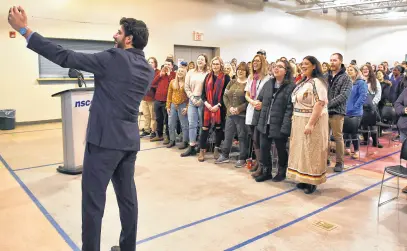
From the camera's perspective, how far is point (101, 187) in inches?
84.2

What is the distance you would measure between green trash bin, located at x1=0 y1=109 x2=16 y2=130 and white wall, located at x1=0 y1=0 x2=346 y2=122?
1.19ft

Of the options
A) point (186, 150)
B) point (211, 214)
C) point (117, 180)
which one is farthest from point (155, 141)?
point (117, 180)

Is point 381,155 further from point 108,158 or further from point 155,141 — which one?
point 108,158

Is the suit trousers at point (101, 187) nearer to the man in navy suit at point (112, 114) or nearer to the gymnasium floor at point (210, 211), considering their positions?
the man in navy suit at point (112, 114)

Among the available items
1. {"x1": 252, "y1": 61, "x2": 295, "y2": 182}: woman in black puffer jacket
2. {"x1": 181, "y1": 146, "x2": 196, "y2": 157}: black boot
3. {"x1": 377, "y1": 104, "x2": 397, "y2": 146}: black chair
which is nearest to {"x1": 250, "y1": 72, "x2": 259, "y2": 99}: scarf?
{"x1": 252, "y1": 61, "x2": 295, "y2": 182}: woman in black puffer jacket

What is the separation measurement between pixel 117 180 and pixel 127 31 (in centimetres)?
94

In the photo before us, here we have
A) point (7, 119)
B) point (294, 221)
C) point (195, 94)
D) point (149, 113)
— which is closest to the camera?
point (294, 221)

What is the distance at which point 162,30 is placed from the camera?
1041 cm

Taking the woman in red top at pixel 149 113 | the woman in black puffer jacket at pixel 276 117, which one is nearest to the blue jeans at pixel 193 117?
the woman in black puffer jacket at pixel 276 117

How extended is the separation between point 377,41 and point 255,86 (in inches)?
561

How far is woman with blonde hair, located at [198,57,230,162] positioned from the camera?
5.21 m

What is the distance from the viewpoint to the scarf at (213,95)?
5.21 meters

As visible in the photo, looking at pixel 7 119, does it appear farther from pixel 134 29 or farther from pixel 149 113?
pixel 134 29

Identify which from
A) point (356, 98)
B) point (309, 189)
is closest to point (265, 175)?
point (309, 189)
